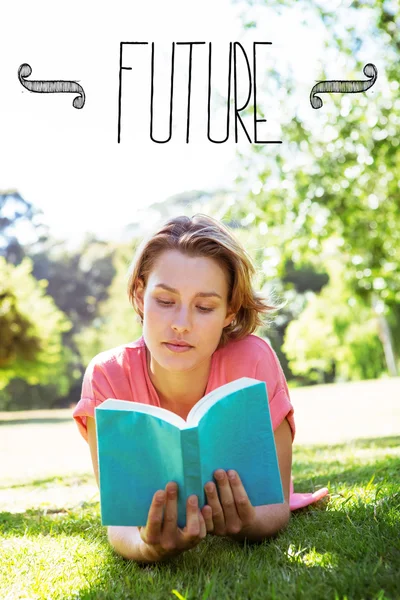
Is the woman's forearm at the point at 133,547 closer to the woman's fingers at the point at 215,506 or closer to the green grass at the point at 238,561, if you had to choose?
the green grass at the point at 238,561

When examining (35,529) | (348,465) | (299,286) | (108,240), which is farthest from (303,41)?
(108,240)

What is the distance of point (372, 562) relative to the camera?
2146 mm

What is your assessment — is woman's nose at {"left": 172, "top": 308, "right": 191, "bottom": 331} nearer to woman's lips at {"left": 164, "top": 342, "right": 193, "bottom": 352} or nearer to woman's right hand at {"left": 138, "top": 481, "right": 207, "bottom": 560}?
woman's lips at {"left": 164, "top": 342, "right": 193, "bottom": 352}

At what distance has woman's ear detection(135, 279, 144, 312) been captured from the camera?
122 inches

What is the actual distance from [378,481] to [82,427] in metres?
1.74

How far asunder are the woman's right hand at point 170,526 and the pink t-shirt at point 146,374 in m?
0.81

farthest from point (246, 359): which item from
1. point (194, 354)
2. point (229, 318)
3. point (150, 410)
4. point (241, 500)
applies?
point (150, 410)

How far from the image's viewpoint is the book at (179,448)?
206 centimetres

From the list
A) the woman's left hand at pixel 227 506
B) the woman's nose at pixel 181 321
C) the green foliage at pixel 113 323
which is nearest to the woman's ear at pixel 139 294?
the woman's nose at pixel 181 321

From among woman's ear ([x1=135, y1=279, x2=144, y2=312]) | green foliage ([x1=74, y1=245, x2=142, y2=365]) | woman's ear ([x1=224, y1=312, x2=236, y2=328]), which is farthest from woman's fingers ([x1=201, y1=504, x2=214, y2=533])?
green foliage ([x1=74, y1=245, x2=142, y2=365])

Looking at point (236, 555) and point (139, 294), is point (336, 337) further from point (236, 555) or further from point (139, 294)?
point (236, 555)

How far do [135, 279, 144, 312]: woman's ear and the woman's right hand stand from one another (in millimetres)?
1141

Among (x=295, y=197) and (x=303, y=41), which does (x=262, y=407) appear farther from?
(x=303, y=41)

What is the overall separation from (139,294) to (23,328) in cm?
2609
